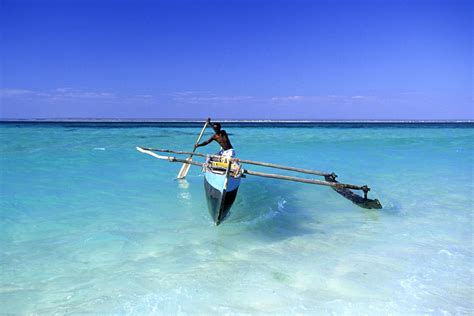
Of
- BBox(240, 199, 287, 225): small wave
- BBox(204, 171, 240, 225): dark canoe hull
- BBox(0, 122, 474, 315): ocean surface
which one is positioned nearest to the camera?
BBox(0, 122, 474, 315): ocean surface

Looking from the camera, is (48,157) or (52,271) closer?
(52,271)

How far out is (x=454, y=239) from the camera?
6.64 metres

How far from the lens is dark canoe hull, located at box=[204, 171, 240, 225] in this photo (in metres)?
6.64

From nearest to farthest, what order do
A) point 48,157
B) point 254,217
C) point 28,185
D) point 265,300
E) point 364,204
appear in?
1. point 265,300
2. point 254,217
3. point 364,204
4. point 28,185
5. point 48,157

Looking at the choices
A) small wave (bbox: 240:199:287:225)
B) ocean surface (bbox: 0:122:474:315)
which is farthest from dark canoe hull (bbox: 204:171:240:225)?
small wave (bbox: 240:199:287:225)

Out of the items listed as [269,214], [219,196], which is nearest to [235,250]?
[219,196]

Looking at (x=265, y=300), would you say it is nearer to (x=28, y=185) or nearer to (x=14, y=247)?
(x=14, y=247)

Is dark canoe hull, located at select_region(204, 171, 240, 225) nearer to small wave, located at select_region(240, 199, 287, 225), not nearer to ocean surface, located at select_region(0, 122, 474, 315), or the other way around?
ocean surface, located at select_region(0, 122, 474, 315)

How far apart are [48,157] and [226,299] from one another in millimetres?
14709

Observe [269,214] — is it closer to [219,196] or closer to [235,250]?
[219,196]

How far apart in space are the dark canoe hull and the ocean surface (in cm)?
36

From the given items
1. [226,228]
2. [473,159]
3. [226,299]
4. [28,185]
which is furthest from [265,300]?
[473,159]

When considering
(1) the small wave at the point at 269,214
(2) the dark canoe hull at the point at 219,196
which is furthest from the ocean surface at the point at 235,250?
(2) the dark canoe hull at the point at 219,196

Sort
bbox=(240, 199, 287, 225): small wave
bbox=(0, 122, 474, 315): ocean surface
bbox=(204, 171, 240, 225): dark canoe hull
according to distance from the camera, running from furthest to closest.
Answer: bbox=(240, 199, 287, 225): small wave → bbox=(204, 171, 240, 225): dark canoe hull → bbox=(0, 122, 474, 315): ocean surface
